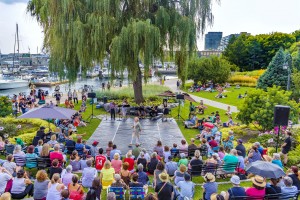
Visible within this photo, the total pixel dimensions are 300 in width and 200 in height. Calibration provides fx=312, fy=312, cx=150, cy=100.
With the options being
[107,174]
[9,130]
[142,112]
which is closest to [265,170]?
[107,174]

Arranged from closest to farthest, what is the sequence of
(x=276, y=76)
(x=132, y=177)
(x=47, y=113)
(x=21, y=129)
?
(x=132, y=177) < (x=47, y=113) < (x=21, y=129) < (x=276, y=76)

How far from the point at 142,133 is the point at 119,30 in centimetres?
891

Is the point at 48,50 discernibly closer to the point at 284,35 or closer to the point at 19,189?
the point at 19,189

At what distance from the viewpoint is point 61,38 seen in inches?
926

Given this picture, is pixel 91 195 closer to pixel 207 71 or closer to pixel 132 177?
pixel 132 177

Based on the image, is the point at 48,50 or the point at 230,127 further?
the point at 48,50

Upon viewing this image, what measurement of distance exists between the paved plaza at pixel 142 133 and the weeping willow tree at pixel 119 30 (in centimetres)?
403

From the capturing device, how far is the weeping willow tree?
893 inches

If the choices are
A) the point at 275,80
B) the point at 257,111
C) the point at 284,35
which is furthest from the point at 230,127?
the point at 284,35

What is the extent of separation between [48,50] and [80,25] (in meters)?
4.90

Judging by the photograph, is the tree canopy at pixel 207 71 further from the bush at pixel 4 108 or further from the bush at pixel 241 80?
the bush at pixel 4 108

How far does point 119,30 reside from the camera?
952 inches

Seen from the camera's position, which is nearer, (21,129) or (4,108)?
(21,129)

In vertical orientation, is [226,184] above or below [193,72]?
below
